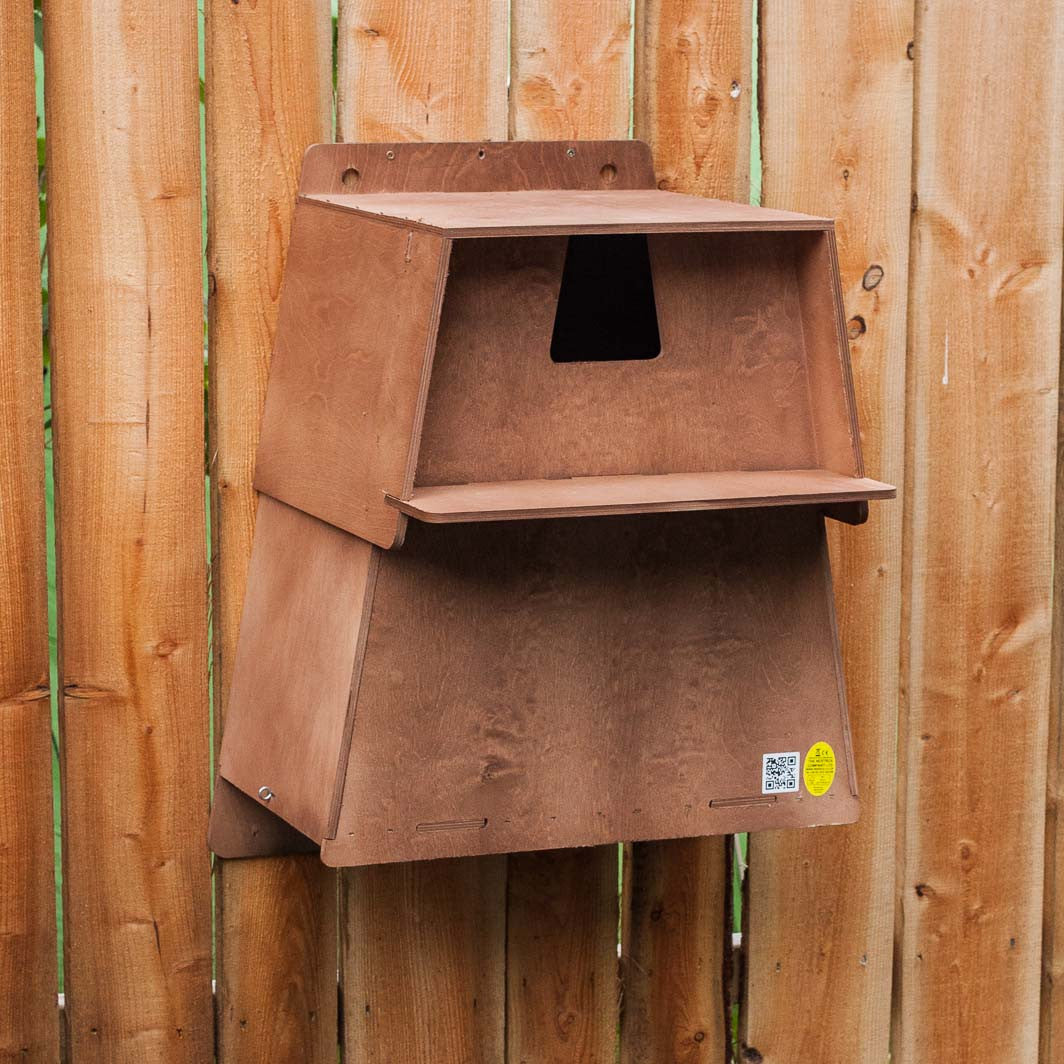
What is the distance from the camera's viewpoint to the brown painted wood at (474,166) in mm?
2068

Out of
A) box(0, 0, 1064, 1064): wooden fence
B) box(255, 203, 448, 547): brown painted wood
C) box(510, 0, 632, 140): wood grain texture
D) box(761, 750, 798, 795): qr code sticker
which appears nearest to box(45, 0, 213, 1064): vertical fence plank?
box(0, 0, 1064, 1064): wooden fence

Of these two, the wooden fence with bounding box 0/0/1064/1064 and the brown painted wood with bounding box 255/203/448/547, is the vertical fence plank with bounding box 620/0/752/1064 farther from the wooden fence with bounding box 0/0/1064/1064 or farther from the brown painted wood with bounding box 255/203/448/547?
the brown painted wood with bounding box 255/203/448/547

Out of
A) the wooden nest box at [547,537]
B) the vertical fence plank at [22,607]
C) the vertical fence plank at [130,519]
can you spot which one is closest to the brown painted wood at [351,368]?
the wooden nest box at [547,537]

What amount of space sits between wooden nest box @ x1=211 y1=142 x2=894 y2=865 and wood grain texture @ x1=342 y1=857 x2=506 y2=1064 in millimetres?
345

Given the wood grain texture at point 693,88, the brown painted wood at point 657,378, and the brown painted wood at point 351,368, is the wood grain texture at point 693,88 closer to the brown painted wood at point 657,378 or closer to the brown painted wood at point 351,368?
the brown painted wood at point 657,378

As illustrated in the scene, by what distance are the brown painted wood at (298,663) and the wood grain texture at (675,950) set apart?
598mm

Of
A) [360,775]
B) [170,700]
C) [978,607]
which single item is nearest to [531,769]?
[360,775]

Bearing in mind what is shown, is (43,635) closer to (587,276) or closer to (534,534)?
(534,534)

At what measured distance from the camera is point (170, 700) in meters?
2.14

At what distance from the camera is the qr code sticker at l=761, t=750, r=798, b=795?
1.96 metres

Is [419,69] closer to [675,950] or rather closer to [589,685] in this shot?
[589,685]

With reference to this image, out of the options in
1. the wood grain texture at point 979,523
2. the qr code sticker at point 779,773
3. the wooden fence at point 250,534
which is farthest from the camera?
the wood grain texture at point 979,523

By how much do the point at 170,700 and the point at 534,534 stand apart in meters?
0.56

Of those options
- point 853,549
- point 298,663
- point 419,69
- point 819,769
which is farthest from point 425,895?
point 419,69
